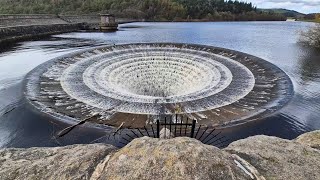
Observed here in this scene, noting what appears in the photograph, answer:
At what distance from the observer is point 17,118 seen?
1322cm

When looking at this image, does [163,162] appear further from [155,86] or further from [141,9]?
[141,9]

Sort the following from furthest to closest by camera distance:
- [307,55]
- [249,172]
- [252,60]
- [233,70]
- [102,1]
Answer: [102,1]
[307,55]
[252,60]
[233,70]
[249,172]

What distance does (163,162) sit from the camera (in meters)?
4.02

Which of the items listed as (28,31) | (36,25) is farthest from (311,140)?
(36,25)

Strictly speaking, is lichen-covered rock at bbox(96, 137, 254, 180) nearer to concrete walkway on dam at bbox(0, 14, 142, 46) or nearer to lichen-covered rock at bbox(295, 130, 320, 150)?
Answer: lichen-covered rock at bbox(295, 130, 320, 150)

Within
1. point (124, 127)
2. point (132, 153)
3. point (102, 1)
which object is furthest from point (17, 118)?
point (102, 1)

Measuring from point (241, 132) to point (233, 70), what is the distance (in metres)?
8.81

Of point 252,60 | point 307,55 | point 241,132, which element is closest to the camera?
point 241,132

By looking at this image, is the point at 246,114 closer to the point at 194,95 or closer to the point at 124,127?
the point at 194,95

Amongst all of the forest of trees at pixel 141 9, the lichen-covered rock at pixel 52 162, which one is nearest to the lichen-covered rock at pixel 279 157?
the lichen-covered rock at pixel 52 162

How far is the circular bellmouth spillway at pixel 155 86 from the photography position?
13.5 m

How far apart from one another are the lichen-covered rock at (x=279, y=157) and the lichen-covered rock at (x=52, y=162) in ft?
7.08

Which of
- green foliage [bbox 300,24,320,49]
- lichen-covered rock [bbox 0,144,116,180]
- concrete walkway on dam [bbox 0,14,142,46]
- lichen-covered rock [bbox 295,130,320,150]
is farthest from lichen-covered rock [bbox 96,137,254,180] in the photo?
green foliage [bbox 300,24,320,49]

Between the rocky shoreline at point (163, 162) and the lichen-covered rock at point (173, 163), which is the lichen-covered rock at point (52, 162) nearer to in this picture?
the rocky shoreline at point (163, 162)
